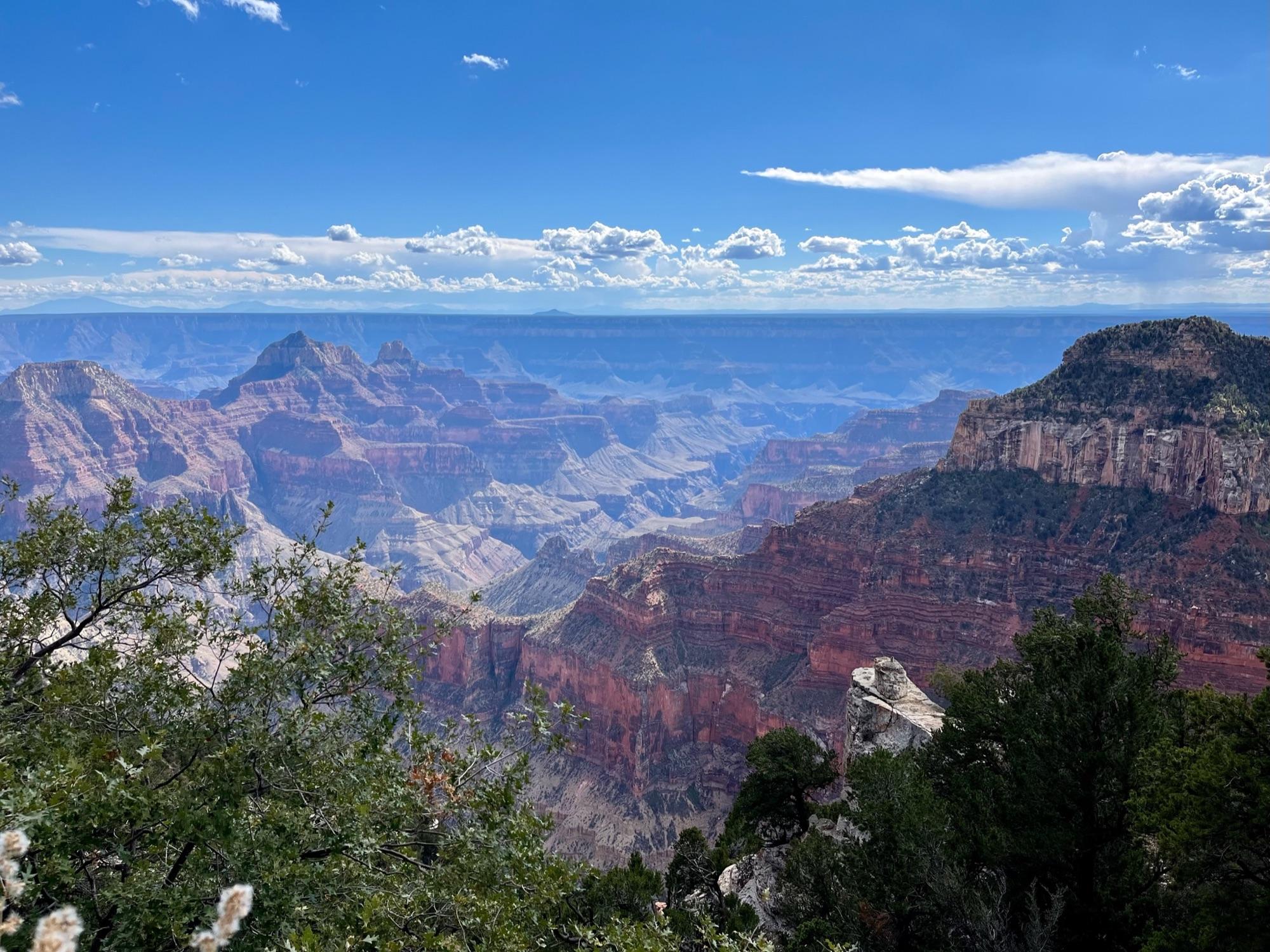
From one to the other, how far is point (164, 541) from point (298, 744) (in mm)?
5822

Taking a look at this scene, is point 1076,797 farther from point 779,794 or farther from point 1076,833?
point 779,794

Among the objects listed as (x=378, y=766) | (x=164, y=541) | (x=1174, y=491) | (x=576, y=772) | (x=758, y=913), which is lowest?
(x=576, y=772)

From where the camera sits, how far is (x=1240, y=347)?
62688 mm

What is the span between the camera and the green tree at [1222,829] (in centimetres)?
1323

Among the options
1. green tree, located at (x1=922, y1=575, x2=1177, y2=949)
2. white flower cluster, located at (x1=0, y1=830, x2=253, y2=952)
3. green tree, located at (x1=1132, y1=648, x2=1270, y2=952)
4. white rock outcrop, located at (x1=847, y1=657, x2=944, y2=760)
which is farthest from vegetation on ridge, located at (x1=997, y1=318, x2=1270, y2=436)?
white flower cluster, located at (x1=0, y1=830, x2=253, y2=952)

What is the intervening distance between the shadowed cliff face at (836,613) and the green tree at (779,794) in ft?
74.0

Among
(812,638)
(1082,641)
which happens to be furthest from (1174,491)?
(1082,641)

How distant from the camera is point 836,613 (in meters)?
71.4

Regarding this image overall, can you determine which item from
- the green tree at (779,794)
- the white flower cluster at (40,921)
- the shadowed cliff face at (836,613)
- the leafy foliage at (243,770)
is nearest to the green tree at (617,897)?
the leafy foliage at (243,770)

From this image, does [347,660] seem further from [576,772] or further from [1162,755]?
[576,772]

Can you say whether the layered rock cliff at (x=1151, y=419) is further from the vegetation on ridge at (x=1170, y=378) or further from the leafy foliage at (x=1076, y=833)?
the leafy foliage at (x=1076, y=833)

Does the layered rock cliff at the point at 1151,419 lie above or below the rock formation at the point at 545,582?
above

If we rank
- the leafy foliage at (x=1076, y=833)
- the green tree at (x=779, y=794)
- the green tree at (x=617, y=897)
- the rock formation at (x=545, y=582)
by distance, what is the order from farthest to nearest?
the rock formation at (x=545, y=582)
the green tree at (x=779, y=794)
the green tree at (x=617, y=897)
the leafy foliage at (x=1076, y=833)

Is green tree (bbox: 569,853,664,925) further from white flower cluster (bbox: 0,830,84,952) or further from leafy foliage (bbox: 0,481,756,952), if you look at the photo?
white flower cluster (bbox: 0,830,84,952)
